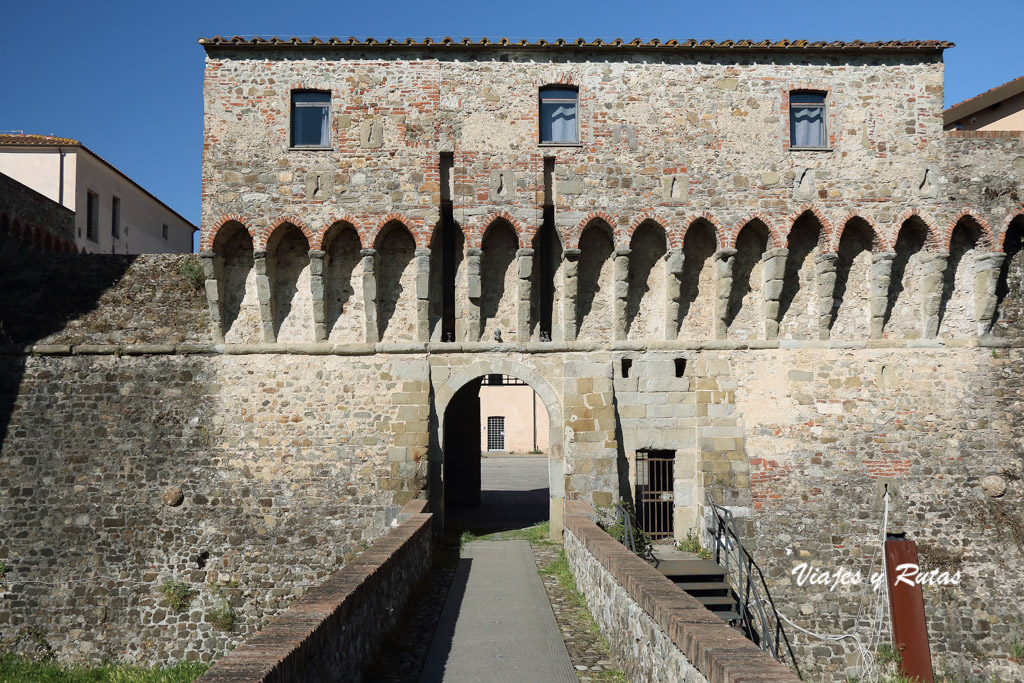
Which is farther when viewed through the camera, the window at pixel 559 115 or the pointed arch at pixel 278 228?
the window at pixel 559 115

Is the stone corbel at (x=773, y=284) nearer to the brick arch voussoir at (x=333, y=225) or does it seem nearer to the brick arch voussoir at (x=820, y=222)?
the brick arch voussoir at (x=820, y=222)

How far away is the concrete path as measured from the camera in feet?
23.1

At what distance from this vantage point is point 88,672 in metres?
12.5

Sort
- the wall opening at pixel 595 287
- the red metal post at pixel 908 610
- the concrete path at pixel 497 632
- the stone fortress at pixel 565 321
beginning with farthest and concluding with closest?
the wall opening at pixel 595 287, the stone fortress at pixel 565 321, the red metal post at pixel 908 610, the concrete path at pixel 497 632

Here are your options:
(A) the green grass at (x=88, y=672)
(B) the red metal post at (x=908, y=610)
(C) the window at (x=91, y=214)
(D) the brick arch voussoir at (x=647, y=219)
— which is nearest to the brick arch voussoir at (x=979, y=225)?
(D) the brick arch voussoir at (x=647, y=219)

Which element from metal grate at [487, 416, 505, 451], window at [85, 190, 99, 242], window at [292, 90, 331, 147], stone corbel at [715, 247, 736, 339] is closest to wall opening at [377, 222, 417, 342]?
window at [292, 90, 331, 147]

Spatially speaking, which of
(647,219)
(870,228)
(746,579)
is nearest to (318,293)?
(647,219)

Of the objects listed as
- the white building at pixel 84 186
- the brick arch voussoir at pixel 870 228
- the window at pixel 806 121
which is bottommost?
the brick arch voussoir at pixel 870 228

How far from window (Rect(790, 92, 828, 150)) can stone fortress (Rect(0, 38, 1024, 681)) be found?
10 cm

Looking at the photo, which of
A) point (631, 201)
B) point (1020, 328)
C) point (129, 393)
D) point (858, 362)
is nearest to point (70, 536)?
point (129, 393)

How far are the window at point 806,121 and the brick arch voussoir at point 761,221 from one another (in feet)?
5.51

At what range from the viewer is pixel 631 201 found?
13641 mm

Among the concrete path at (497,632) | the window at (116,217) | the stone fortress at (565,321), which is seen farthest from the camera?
the window at (116,217)

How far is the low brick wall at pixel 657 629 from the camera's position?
15.4ft
